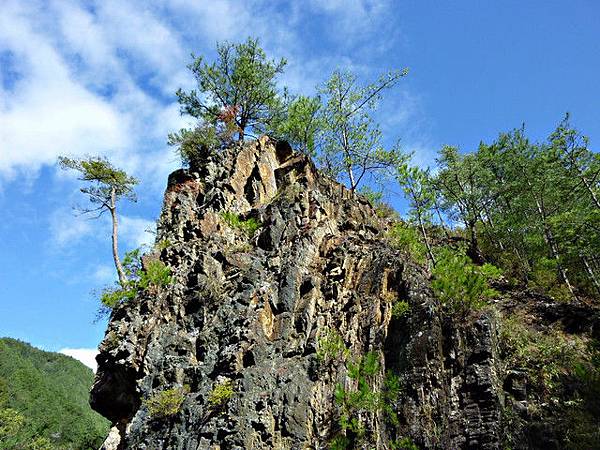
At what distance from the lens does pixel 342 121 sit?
→ 24.0 meters

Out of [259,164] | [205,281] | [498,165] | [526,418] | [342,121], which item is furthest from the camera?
[498,165]

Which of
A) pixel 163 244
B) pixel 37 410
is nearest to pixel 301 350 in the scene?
pixel 163 244

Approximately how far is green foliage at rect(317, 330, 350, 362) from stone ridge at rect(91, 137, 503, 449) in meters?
0.27

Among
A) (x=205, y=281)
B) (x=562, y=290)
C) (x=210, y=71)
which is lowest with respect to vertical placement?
(x=205, y=281)

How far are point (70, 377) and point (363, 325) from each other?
172717mm

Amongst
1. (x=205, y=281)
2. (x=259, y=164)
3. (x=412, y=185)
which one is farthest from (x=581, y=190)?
(x=205, y=281)

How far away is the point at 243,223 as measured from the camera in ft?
57.7

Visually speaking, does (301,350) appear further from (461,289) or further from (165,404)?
(461,289)

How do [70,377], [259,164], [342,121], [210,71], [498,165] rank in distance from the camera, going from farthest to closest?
[70,377] < [498,165] < [210,71] < [342,121] < [259,164]

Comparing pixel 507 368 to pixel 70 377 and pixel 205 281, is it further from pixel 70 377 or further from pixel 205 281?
pixel 70 377

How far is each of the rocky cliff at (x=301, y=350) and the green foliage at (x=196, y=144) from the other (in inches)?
252

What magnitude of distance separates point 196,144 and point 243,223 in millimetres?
7873

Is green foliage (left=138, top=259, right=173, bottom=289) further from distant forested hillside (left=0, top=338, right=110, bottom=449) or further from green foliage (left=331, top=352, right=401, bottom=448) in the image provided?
distant forested hillside (left=0, top=338, right=110, bottom=449)

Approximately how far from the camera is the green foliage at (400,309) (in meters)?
12.4
